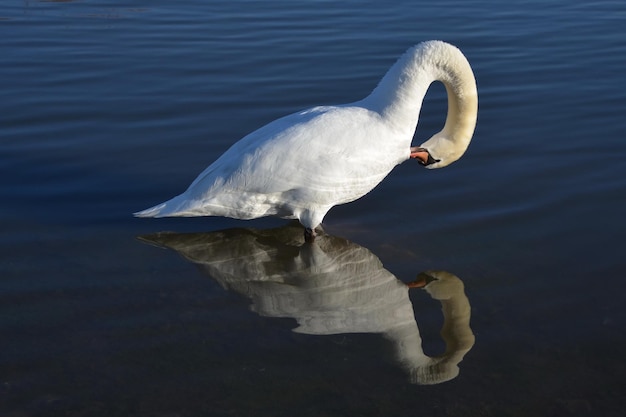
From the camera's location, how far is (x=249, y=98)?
34.4 ft

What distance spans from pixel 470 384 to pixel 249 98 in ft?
19.1

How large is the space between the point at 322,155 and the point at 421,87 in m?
0.93

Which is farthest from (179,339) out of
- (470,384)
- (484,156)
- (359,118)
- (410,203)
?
(484,156)

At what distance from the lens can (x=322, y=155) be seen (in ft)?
22.7

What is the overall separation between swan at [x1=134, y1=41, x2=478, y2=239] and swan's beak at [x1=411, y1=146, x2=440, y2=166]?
16 millimetres

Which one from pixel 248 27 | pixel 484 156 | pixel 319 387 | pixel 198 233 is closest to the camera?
pixel 319 387

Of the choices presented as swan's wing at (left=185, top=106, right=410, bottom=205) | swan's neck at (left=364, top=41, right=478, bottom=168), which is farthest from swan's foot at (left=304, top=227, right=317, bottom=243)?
swan's neck at (left=364, top=41, right=478, bottom=168)

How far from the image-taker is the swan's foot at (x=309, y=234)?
23.9ft

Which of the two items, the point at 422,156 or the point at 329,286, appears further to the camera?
the point at 422,156

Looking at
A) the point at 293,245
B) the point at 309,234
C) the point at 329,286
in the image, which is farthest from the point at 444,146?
the point at 329,286

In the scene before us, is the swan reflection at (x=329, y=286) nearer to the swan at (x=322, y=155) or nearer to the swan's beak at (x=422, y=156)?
the swan at (x=322, y=155)

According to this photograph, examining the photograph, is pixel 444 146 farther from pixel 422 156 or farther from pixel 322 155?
pixel 322 155

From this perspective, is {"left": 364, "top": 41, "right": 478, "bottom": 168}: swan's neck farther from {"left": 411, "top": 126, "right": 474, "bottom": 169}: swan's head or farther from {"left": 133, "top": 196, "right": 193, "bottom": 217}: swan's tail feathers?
{"left": 133, "top": 196, "right": 193, "bottom": 217}: swan's tail feathers

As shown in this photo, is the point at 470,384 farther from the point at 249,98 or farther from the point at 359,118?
the point at 249,98
